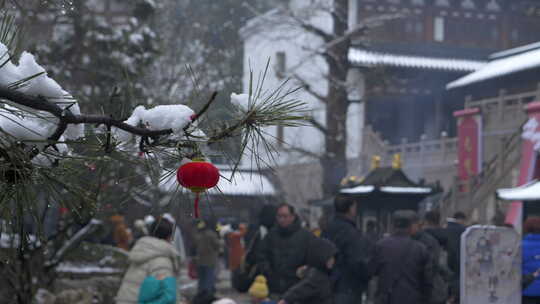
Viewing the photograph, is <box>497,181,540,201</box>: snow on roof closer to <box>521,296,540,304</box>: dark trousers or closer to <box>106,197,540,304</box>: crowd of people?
<box>106,197,540,304</box>: crowd of people

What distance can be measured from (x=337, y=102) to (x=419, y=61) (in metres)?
12.0

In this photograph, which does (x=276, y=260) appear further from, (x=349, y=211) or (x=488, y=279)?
(x=488, y=279)

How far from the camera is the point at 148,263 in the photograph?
249 inches

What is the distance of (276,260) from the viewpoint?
7078 millimetres

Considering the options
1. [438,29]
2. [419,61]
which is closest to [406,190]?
[419,61]

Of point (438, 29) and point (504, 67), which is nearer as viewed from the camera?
point (504, 67)

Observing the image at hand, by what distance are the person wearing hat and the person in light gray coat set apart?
6.14 feet

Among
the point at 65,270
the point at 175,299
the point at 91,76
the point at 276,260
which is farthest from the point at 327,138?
the point at 175,299

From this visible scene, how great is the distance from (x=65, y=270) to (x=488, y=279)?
21.9 ft

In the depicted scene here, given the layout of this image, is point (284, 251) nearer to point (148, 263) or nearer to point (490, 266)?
point (148, 263)

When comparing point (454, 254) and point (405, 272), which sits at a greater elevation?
point (405, 272)

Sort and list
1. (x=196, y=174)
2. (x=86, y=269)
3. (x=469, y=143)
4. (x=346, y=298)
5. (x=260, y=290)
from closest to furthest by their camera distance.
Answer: (x=196, y=174) → (x=260, y=290) → (x=346, y=298) → (x=86, y=269) → (x=469, y=143)

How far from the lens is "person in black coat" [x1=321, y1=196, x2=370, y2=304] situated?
748cm

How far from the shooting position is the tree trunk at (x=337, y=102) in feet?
49.7
